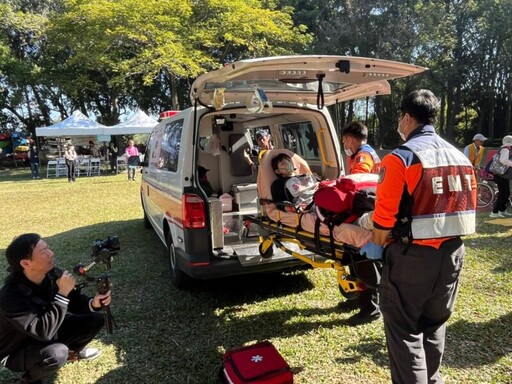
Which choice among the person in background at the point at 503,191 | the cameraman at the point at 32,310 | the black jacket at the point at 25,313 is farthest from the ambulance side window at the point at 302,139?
the person in background at the point at 503,191

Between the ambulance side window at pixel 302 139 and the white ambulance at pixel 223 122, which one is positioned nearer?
the white ambulance at pixel 223 122

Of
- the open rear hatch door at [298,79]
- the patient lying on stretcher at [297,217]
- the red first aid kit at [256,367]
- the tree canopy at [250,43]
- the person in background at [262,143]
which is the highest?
the tree canopy at [250,43]

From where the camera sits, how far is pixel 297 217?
330 cm

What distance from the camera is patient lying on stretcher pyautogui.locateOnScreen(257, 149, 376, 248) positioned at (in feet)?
8.44

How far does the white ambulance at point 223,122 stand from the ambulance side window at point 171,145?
0.6 inches

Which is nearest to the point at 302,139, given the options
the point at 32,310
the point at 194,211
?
the point at 194,211

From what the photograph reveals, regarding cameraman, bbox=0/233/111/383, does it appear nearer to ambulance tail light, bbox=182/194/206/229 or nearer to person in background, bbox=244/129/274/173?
ambulance tail light, bbox=182/194/206/229

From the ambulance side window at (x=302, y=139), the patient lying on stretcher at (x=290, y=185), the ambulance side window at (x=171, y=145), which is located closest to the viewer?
the patient lying on stretcher at (x=290, y=185)

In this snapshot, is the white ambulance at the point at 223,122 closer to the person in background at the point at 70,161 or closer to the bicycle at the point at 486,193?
the bicycle at the point at 486,193

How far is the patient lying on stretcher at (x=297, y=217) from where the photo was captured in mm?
2574

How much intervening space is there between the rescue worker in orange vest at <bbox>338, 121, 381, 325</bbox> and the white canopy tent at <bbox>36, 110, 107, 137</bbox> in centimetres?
1671

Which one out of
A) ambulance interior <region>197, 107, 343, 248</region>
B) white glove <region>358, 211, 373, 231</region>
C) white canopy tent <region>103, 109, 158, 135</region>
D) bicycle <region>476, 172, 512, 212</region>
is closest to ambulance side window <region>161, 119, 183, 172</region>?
ambulance interior <region>197, 107, 343, 248</region>

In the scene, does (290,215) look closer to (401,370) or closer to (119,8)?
(401,370)

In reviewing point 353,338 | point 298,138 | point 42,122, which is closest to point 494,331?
point 353,338
